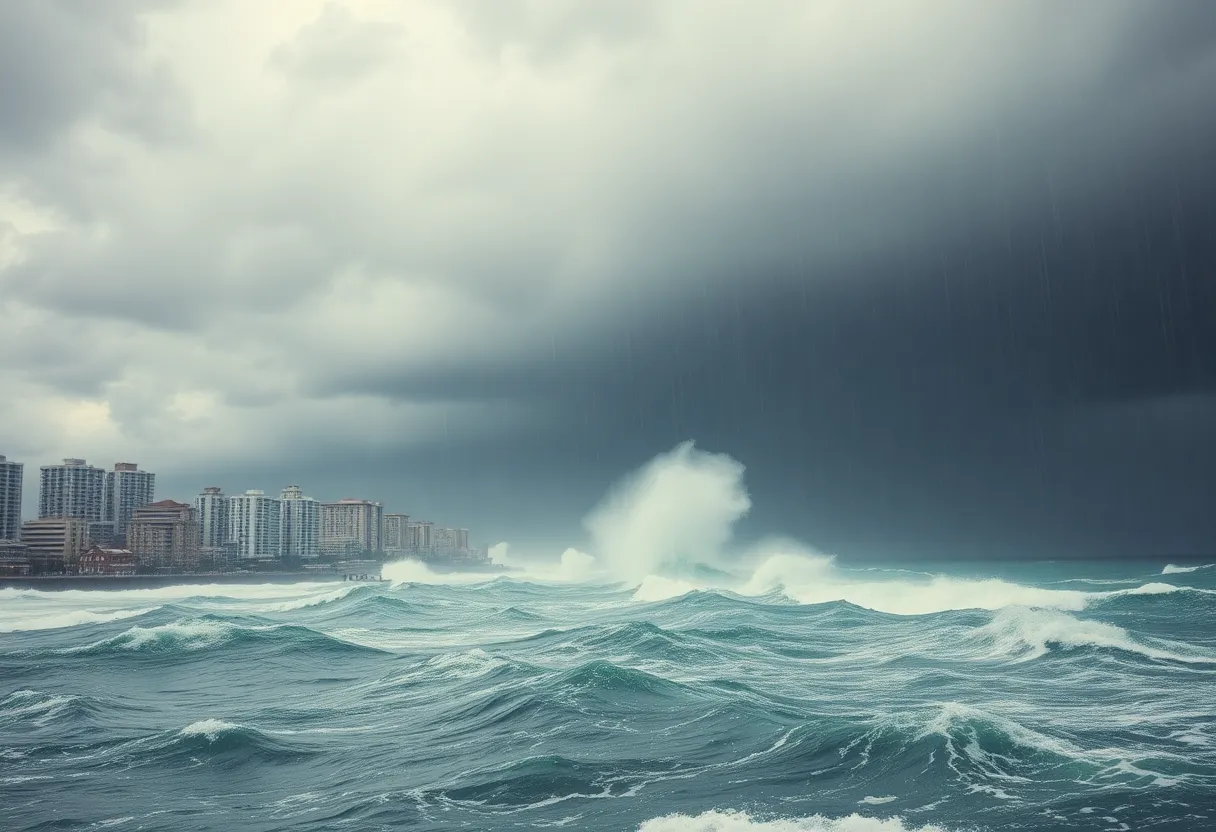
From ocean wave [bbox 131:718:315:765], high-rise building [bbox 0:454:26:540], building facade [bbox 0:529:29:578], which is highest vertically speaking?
high-rise building [bbox 0:454:26:540]

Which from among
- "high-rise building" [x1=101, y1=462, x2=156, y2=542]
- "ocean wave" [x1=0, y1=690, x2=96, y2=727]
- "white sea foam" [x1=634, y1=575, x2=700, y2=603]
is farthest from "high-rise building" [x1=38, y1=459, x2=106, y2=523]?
"ocean wave" [x1=0, y1=690, x2=96, y2=727]

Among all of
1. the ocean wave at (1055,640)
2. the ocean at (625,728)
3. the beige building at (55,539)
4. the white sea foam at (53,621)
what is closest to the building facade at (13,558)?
the beige building at (55,539)

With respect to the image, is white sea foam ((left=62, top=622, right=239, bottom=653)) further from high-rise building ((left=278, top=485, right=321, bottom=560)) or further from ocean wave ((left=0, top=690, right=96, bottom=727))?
high-rise building ((left=278, top=485, right=321, bottom=560))

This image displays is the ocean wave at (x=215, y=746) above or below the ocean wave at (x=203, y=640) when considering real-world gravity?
above

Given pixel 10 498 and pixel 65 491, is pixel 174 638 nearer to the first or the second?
pixel 10 498

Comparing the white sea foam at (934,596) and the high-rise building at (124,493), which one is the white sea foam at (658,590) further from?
the high-rise building at (124,493)
